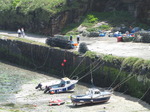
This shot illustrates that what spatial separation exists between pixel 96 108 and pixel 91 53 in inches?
427

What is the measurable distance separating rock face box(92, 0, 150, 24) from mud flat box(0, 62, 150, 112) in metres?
18.5

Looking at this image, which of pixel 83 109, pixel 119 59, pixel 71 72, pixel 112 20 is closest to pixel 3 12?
pixel 112 20

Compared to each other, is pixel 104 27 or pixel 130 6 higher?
pixel 130 6

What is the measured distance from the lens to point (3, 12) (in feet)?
235

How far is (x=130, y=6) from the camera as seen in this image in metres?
65.9

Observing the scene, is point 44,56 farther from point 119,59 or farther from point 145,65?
point 145,65

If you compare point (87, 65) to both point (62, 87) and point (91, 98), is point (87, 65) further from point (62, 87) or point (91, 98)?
point (91, 98)

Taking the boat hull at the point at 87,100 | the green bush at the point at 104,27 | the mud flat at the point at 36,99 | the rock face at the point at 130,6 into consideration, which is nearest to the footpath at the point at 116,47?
the green bush at the point at 104,27

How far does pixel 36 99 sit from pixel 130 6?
28845 mm

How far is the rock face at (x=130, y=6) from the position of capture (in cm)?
6203

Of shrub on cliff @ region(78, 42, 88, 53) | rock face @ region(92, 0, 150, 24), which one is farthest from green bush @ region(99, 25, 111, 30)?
shrub on cliff @ region(78, 42, 88, 53)

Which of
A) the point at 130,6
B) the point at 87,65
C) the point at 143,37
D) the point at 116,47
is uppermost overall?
the point at 130,6

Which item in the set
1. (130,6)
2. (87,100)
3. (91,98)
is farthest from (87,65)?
(130,6)

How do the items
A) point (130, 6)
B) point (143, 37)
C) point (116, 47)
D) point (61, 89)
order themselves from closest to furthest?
point (61, 89), point (116, 47), point (143, 37), point (130, 6)
